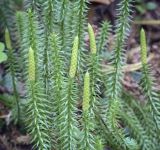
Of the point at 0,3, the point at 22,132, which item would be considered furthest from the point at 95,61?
the point at 0,3

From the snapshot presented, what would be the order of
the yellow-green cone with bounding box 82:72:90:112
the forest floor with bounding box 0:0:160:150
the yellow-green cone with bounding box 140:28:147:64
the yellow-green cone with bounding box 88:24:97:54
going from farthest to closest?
1. the forest floor with bounding box 0:0:160:150
2. the yellow-green cone with bounding box 140:28:147:64
3. the yellow-green cone with bounding box 88:24:97:54
4. the yellow-green cone with bounding box 82:72:90:112

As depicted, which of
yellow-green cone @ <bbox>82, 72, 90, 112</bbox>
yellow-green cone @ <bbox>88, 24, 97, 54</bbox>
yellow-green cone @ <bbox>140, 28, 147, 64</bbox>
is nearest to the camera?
yellow-green cone @ <bbox>82, 72, 90, 112</bbox>

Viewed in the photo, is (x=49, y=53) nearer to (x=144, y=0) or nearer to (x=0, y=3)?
(x=0, y=3)

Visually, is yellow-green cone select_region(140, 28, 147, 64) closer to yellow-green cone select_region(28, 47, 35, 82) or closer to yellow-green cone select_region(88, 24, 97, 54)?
yellow-green cone select_region(88, 24, 97, 54)

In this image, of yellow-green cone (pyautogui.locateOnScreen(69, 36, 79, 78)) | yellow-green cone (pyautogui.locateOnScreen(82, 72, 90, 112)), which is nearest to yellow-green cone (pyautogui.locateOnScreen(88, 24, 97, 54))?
yellow-green cone (pyautogui.locateOnScreen(69, 36, 79, 78))

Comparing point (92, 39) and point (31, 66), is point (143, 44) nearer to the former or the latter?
point (92, 39)

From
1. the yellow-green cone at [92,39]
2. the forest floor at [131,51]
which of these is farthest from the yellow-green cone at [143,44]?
the forest floor at [131,51]

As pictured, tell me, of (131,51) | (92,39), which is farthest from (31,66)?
(131,51)

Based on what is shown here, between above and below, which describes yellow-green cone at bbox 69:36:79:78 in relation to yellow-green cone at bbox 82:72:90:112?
above

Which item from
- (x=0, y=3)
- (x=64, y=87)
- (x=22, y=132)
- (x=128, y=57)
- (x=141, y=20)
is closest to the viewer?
(x=64, y=87)
